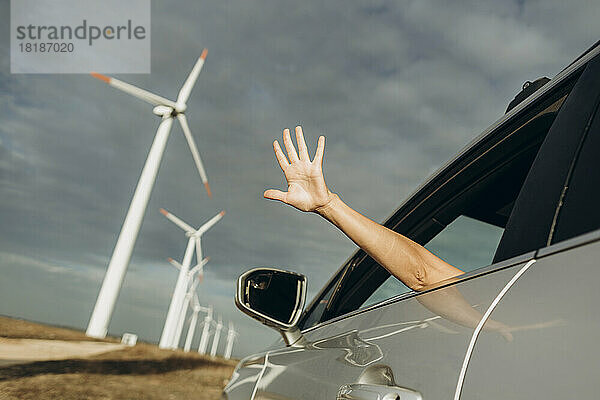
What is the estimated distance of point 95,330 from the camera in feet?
74.8

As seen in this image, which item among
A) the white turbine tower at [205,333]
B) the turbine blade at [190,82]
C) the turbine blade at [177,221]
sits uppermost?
the turbine blade at [190,82]

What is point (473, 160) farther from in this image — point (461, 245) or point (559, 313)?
point (559, 313)

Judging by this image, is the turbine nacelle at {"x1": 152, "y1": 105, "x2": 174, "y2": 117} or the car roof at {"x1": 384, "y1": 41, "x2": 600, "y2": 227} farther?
the turbine nacelle at {"x1": 152, "y1": 105, "x2": 174, "y2": 117}

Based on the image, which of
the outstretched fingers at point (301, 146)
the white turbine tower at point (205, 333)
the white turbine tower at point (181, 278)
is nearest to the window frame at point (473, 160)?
the outstretched fingers at point (301, 146)

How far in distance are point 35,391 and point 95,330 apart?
9.83 metres

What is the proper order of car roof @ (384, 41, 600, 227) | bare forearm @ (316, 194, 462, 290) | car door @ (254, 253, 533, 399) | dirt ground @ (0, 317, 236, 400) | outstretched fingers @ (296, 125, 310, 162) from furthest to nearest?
dirt ground @ (0, 317, 236, 400), outstretched fingers @ (296, 125, 310, 162), bare forearm @ (316, 194, 462, 290), car roof @ (384, 41, 600, 227), car door @ (254, 253, 533, 399)

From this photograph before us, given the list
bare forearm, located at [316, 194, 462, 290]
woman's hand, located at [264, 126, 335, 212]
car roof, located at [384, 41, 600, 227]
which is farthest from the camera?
woman's hand, located at [264, 126, 335, 212]

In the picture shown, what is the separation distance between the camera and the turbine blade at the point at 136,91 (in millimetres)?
20203

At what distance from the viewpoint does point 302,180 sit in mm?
2082

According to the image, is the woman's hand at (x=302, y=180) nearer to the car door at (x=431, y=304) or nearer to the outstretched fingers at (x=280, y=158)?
the outstretched fingers at (x=280, y=158)

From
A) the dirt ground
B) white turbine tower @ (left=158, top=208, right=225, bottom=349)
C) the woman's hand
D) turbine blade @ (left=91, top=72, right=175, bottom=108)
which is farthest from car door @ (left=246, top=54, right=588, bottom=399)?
white turbine tower @ (left=158, top=208, right=225, bottom=349)

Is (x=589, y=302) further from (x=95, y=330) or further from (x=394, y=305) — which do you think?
(x=95, y=330)

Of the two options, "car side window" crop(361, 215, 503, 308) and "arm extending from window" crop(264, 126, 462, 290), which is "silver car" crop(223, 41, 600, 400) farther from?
"arm extending from window" crop(264, 126, 462, 290)

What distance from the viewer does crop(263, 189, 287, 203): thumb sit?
2090 mm
